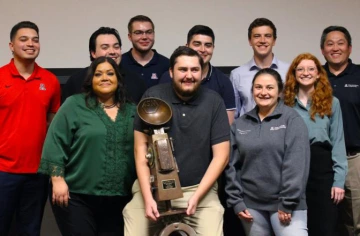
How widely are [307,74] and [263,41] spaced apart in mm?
466

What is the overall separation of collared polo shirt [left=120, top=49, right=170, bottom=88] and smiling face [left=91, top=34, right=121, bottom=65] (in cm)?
27

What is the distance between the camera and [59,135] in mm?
2359

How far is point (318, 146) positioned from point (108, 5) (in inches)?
76.6

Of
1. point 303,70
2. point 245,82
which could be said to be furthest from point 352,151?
point 245,82

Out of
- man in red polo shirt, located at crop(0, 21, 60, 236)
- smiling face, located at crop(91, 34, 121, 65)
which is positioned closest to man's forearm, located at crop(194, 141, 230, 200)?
smiling face, located at crop(91, 34, 121, 65)

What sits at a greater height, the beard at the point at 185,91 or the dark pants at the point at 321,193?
the beard at the point at 185,91

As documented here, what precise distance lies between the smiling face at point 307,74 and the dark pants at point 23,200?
60.0 inches

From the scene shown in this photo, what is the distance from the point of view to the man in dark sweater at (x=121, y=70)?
8.80ft

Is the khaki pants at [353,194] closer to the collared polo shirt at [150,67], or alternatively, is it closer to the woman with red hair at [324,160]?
the woman with red hair at [324,160]

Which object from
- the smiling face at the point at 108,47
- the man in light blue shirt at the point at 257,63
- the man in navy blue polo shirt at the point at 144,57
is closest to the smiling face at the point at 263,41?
the man in light blue shirt at the point at 257,63

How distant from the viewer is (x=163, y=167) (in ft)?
6.97

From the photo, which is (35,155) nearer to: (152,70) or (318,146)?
(152,70)

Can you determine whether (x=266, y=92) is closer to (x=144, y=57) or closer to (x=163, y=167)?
→ (x=163, y=167)

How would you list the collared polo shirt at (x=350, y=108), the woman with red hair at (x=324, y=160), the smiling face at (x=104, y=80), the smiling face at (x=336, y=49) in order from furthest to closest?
the smiling face at (x=336, y=49), the collared polo shirt at (x=350, y=108), the woman with red hair at (x=324, y=160), the smiling face at (x=104, y=80)
